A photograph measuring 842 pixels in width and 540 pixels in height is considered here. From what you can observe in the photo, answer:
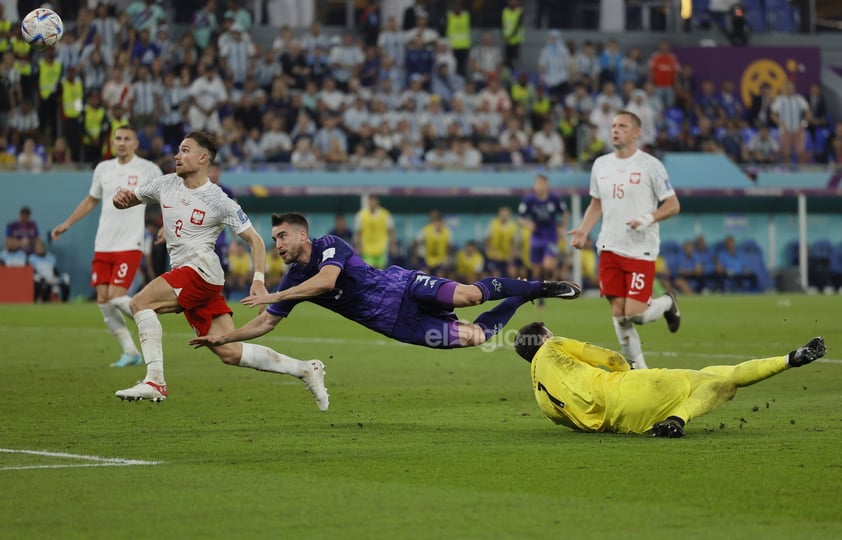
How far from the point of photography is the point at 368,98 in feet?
107

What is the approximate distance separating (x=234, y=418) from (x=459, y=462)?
3.07 m

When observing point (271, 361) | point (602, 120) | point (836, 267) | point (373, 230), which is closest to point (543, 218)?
point (373, 230)

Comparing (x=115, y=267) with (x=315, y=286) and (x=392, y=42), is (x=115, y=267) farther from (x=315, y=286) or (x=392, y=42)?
(x=392, y=42)

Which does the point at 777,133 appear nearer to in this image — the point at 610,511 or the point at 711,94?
the point at 711,94

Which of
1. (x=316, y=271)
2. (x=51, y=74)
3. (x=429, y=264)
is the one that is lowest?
(x=429, y=264)

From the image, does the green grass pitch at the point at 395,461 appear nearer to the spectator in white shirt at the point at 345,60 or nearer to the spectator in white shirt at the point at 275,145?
the spectator in white shirt at the point at 275,145

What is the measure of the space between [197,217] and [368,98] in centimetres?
2142

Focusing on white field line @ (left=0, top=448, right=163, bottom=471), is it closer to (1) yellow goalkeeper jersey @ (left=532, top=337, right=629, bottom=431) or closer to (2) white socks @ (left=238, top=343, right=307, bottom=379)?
(2) white socks @ (left=238, top=343, right=307, bottom=379)

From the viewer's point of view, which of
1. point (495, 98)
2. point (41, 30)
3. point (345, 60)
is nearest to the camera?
point (41, 30)

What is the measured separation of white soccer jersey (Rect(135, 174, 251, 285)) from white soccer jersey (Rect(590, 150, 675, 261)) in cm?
404

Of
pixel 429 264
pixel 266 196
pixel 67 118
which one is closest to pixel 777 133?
pixel 429 264

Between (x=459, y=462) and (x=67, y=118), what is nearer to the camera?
(x=459, y=462)

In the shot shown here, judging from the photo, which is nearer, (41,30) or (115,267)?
(41,30)

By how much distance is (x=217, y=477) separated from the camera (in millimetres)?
7906
